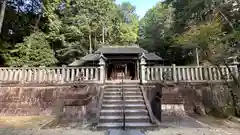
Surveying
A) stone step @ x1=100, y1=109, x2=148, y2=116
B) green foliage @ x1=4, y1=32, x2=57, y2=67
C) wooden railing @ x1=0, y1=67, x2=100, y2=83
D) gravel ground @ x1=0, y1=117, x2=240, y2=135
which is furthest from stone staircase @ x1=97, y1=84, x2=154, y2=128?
green foliage @ x1=4, y1=32, x2=57, y2=67

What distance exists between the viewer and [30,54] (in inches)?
518

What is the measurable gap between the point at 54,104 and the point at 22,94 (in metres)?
1.59

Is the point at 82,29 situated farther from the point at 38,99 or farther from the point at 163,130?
the point at 163,130

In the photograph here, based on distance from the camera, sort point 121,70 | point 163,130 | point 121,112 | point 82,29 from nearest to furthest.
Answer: point 163,130
point 121,112
point 121,70
point 82,29

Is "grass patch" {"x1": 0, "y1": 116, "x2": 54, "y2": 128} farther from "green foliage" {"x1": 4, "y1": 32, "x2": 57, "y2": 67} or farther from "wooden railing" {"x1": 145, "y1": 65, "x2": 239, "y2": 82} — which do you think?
"green foliage" {"x1": 4, "y1": 32, "x2": 57, "y2": 67}

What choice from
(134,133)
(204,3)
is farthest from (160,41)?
(134,133)

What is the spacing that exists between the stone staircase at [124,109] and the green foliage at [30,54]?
6.59m

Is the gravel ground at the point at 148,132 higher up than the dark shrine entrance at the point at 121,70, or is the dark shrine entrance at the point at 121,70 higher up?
the dark shrine entrance at the point at 121,70

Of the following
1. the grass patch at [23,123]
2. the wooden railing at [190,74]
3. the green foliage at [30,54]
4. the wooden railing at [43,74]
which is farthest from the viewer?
the green foliage at [30,54]

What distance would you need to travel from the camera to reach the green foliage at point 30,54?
42.3 ft

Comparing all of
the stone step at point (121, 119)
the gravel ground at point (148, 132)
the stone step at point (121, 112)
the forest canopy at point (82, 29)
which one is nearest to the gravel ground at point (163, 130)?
the gravel ground at point (148, 132)

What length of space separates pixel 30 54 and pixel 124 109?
29.6ft

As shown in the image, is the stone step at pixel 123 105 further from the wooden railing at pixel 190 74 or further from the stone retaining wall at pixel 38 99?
the wooden railing at pixel 190 74

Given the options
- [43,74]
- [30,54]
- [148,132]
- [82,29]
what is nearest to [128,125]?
[148,132]
